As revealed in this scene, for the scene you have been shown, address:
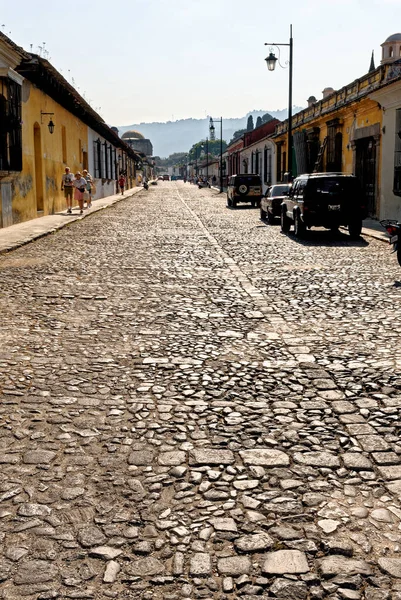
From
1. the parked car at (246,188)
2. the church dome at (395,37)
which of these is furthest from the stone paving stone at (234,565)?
the parked car at (246,188)

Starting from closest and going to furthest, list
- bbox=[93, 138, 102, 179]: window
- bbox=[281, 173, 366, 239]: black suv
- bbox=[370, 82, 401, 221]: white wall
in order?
bbox=[281, 173, 366, 239]: black suv
bbox=[370, 82, 401, 221]: white wall
bbox=[93, 138, 102, 179]: window

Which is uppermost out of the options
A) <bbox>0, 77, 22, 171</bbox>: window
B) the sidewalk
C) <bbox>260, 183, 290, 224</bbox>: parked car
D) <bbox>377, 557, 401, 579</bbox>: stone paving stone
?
<bbox>0, 77, 22, 171</bbox>: window

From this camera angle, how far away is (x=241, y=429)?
3.94 metres

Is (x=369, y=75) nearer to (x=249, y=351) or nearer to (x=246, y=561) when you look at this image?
(x=249, y=351)

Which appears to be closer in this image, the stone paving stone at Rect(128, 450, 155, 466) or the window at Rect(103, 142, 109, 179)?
the stone paving stone at Rect(128, 450, 155, 466)

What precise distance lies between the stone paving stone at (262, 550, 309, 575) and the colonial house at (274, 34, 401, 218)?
59.6ft

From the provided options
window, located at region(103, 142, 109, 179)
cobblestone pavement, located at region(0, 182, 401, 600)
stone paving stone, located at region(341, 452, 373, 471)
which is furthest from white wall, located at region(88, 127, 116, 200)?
stone paving stone, located at region(341, 452, 373, 471)

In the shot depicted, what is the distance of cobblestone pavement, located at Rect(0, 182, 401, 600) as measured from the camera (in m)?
2.54

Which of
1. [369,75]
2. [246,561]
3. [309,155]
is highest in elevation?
[369,75]

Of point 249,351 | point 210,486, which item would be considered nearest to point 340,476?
point 210,486

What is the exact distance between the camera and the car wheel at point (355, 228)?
55.1 ft

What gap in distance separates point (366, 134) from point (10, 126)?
12.2 m

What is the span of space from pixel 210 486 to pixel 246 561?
0.65m

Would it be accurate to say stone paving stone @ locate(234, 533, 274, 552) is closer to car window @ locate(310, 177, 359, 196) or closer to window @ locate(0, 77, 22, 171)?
car window @ locate(310, 177, 359, 196)
